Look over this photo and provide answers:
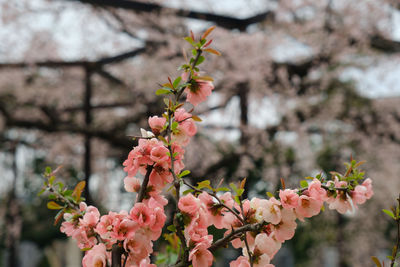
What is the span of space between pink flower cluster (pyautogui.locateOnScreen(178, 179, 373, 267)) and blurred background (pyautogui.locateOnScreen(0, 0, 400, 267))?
2.73 meters

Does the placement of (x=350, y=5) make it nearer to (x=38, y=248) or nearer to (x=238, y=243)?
(x=238, y=243)

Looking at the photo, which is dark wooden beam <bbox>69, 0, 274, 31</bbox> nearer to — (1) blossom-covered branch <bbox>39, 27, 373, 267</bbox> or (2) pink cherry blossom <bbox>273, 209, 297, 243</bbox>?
(1) blossom-covered branch <bbox>39, 27, 373, 267</bbox>

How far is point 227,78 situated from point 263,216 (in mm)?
3870

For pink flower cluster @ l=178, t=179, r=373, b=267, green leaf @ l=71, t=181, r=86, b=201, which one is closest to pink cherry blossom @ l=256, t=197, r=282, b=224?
pink flower cluster @ l=178, t=179, r=373, b=267

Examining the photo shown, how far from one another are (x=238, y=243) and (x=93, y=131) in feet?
12.4

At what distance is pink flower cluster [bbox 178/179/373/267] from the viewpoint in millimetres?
702

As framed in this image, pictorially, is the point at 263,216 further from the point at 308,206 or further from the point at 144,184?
the point at 144,184

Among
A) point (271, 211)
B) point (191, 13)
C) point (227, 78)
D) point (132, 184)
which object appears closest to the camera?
point (271, 211)

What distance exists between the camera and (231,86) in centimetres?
450

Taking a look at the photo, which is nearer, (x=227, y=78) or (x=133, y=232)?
(x=133, y=232)

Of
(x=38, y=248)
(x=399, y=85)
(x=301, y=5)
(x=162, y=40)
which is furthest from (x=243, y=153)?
(x=38, y=248)

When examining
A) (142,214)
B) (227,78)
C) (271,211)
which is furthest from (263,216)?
(227,78)

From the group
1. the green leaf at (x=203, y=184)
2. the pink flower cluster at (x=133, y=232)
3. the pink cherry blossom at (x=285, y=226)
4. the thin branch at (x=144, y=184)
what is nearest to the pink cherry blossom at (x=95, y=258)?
the pink flower cluster at (x=133, y=232)

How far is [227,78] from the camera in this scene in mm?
4473
